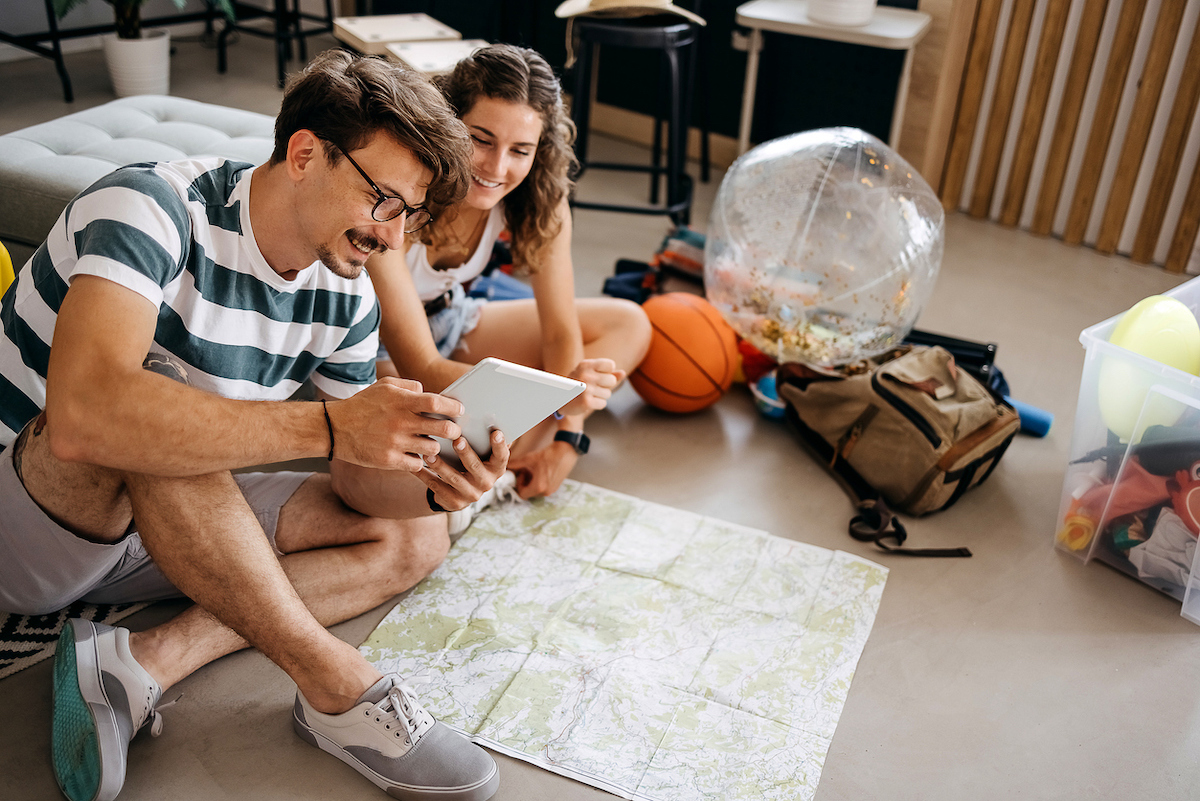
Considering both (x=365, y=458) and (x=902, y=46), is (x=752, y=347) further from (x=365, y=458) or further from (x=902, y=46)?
(x=365, y=458)

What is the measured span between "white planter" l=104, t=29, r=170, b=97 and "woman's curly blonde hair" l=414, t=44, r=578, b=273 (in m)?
2.92

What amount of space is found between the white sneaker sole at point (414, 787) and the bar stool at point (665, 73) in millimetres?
2045

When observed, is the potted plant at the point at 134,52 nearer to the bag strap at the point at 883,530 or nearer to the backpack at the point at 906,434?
the backpack at the point at 906,434

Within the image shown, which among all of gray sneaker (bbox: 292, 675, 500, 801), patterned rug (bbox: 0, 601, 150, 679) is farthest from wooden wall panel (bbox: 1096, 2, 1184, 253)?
patterned rug (bbox: 0, 601, 150, 679)

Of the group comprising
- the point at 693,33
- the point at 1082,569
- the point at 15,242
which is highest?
the point at 693,33

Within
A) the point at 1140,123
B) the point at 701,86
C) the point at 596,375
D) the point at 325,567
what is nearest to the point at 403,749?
the point at 325,567

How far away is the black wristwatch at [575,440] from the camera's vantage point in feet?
6.72

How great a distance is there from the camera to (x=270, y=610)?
1.26m

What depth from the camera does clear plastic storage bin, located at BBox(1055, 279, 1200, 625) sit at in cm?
171

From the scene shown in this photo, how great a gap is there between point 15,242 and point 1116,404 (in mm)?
2388

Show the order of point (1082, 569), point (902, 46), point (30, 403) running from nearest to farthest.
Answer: point (30, 403) → point (1082, 569) → point (902, 46)

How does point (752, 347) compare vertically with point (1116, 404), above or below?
below

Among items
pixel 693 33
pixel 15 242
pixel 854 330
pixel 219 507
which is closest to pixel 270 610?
pixel 219 507

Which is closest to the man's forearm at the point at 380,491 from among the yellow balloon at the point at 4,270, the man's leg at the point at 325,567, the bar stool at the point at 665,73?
the man's leg at the point at 325,567
